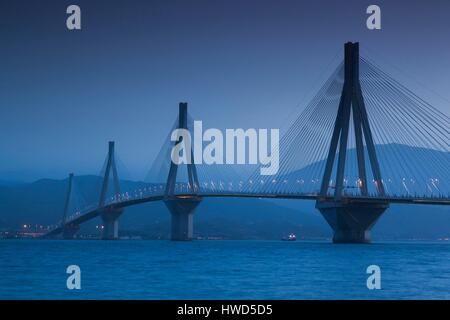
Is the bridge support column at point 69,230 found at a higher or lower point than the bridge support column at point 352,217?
lower

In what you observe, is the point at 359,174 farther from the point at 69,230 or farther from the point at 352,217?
the point at 69,230

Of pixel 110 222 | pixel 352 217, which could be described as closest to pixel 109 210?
pixel 110 222

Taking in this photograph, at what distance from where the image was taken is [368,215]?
190ft

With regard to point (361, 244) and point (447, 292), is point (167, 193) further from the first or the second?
point (447, 292)

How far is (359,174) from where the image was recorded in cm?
5262

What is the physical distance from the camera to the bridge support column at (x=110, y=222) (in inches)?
3627

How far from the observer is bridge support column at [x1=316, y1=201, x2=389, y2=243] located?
56650 mm

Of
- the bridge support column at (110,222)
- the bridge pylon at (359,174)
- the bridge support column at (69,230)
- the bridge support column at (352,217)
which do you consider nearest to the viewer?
the bridge pylon at (359,174)

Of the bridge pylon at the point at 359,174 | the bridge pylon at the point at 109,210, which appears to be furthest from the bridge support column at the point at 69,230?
the bridge pylon at the point at 359,174

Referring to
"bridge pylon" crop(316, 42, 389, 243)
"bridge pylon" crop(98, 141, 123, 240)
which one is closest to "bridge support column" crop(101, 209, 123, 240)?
"bridge pylon" crop(98, 141, 123, 240)

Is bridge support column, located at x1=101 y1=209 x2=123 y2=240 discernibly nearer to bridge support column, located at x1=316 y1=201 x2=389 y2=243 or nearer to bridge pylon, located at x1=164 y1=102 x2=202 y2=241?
bridge pylon, located at x1=164 y1=102 x2=202 y2=241

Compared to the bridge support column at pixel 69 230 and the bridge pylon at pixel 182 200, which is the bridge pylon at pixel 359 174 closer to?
the bridge pylon at pixel 182 200

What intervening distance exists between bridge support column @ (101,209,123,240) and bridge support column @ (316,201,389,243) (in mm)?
39120
